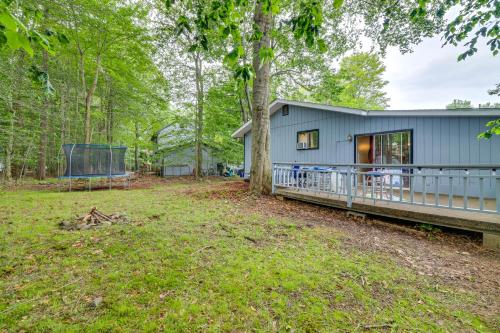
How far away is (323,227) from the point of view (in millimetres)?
4316

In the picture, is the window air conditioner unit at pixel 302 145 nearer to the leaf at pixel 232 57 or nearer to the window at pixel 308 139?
the window at pixel 308 139

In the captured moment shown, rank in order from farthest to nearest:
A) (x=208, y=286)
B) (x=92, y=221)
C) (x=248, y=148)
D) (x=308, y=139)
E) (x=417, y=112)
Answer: (x=248, y=148) → (x=308, y=139) → (x=417, y=112) → (x=92, y=221) → (x=208, y=286)

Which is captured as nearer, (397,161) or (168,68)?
(397,161)

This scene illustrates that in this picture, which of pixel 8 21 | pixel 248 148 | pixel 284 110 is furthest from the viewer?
pixel 248 148

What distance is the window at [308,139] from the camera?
9547 mm

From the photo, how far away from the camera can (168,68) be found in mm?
13695

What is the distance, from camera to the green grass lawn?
5.75ft

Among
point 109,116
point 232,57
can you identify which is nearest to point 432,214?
point 232,57

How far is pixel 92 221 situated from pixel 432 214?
6244 mm

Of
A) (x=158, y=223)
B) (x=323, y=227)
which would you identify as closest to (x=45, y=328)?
(x=158, y=223)

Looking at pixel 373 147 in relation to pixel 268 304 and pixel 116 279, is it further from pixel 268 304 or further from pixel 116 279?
pixel 116 279

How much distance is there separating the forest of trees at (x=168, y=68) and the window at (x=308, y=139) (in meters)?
3.01

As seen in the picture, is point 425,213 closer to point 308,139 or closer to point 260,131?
point 260,131

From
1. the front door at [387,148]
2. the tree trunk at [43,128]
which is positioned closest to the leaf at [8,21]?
the front door at [387,148]
